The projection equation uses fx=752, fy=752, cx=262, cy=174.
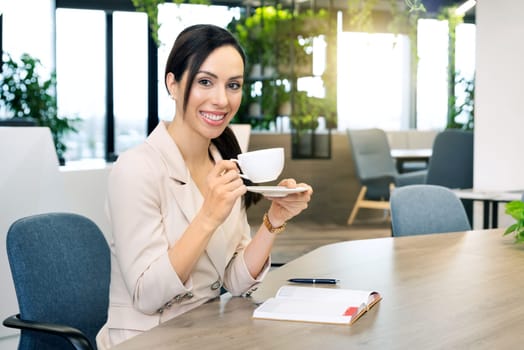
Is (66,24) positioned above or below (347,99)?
above

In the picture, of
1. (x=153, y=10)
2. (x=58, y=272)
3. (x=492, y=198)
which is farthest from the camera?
(x=153, y=10)

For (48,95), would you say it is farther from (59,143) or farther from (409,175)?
(409,175)

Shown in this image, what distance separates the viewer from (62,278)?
83.4 inches

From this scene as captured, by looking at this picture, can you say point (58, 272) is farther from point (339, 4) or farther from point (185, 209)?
point (339, 4)

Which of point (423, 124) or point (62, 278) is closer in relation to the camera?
point (62, 278)

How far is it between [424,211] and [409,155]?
79.5 inches

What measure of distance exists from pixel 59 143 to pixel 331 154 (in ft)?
14.0

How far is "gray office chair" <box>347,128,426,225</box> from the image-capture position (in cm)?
523

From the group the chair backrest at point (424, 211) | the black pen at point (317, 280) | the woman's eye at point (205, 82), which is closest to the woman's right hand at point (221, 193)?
the woman's eye at point (205, 82)

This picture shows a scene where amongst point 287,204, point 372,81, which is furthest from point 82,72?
point 287,204

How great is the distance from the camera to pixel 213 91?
6.02 ft

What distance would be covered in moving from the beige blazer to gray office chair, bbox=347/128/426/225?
339 cm

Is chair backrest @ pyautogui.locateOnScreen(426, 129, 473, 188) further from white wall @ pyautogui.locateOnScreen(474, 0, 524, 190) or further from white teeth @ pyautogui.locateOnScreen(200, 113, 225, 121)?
white teeth @ pyautogui.locateOnScreen(200, 113, 225, 121)

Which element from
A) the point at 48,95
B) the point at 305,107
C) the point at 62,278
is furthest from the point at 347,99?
the point at 48,95
